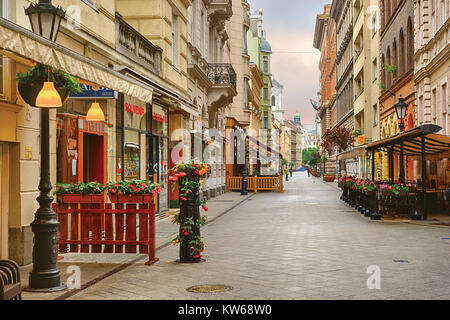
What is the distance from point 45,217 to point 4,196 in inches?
80.9

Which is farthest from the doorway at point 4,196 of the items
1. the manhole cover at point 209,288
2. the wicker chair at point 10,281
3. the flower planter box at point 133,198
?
the wicker chair at point 10,281

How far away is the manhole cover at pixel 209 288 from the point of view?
693 centimetres

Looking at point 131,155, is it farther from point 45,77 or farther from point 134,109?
point 45,77

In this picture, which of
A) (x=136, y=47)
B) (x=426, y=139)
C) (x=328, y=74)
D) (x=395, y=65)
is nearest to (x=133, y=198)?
(x=136, y=47)

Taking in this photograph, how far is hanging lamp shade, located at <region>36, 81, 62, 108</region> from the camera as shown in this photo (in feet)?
23.2

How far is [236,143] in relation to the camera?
40.7 m

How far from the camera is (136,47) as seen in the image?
51.5 feet

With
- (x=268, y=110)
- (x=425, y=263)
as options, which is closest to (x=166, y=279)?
(x=425, y=263)

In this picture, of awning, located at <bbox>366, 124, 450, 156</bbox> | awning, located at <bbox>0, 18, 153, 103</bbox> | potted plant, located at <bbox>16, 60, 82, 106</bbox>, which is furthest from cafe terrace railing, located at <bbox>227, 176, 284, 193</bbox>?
potted plant, located at <bbox>16, 60, 82, 106</bbox>

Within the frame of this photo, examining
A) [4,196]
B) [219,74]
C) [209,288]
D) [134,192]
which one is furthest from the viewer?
[219,74]

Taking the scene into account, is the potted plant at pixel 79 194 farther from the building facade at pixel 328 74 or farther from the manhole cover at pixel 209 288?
the building facade at pixel 328 74

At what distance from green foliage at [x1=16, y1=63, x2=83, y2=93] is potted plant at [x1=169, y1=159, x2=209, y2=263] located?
245 cm

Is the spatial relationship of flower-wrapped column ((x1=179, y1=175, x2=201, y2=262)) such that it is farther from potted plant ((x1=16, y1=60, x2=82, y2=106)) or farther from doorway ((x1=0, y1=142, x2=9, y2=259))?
doorway ((x1=0, y1=142, x2=9, y2=259))
